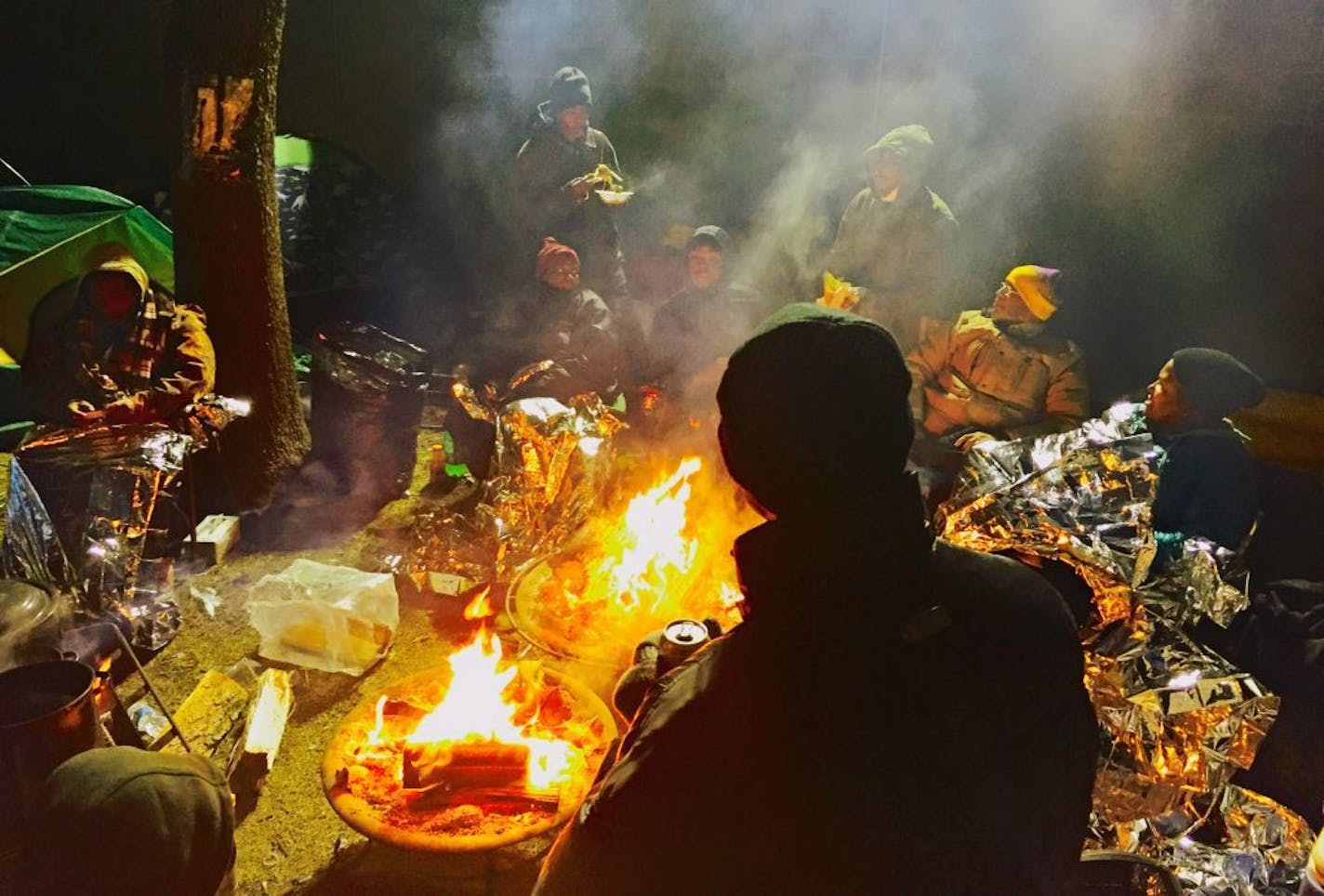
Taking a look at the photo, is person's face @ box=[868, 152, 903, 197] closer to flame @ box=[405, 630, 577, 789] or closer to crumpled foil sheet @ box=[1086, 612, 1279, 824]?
crumpled foil sheet @ box=[1086, 612, 1279, 824]

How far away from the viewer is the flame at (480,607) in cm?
562

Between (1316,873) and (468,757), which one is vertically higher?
(1316,873)

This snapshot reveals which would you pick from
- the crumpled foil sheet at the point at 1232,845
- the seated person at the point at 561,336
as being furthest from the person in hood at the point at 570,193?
the crumpled foil sheet at the point at 1232,845

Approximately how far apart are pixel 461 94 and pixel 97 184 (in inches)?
203

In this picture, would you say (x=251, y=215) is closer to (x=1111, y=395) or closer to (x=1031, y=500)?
(x=1031, y=500)

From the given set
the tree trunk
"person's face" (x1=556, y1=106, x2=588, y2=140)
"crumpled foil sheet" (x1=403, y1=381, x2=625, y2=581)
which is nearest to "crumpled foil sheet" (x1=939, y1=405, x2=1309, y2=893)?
"crumpled foil sheet" (x1=403, y1=381, x2=625, y2=581)

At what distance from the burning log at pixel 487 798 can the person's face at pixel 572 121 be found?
23.9 feet

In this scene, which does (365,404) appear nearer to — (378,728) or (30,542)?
(30,542)

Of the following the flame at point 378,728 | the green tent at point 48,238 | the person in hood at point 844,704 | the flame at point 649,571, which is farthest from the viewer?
the green tent at point 48,238

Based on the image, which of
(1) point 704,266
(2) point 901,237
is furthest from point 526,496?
(2) point 901,237

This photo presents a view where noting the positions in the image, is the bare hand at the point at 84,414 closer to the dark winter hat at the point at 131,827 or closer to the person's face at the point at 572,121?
the dark winter hat at the point at 131,827

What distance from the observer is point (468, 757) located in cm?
357

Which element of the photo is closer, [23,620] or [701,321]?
[23,620]

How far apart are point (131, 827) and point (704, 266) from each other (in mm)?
6211
